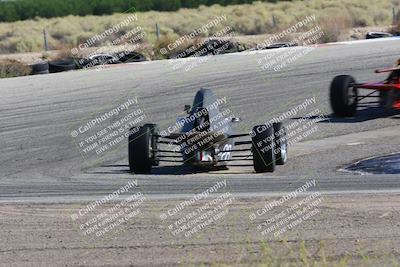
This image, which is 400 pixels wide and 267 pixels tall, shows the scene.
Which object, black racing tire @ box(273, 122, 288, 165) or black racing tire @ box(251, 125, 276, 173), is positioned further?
black racing tire @ box(273, 122, 288, 165)

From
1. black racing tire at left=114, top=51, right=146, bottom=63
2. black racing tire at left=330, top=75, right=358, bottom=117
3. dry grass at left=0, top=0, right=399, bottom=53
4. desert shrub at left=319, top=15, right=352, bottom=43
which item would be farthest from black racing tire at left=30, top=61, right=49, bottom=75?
black racing tire at left=330, top=75, right=358, bottom=117

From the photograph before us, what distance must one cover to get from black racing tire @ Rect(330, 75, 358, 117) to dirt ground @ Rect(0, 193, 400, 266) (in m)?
9.38

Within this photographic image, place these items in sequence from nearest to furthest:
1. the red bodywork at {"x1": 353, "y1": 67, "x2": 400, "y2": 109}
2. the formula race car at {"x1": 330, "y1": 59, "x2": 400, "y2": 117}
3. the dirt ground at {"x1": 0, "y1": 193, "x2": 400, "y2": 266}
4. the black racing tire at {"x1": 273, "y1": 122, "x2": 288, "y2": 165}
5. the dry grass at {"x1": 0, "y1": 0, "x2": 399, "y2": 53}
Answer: the dirt ground at {"x1": 0, "y1": 193, "x2": 400, "y2": 266}
the black racing tire at {"x1": 273, "y1": 122, "x2": 288, "y2": 165}
the red bodywork at {"x1": 353, "y1": 67, "x2": 400, "y2": 109}
the formula race car at {"x1": 330, "y1": 59, "x2": 400, "y2": 117}
the dry grass at {"x1": 0, "y1": 0, "x2": 399, "y2": 53}

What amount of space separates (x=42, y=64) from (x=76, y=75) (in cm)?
304

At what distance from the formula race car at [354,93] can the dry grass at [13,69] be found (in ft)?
51.7

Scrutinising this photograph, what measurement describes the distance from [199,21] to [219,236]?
4812 centimetres

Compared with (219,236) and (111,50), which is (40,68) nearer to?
(111,50)

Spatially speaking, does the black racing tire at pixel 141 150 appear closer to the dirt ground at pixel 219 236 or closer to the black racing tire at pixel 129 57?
the dirt ground at pixel 219 236

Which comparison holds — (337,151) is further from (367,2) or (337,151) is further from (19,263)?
(367,2)

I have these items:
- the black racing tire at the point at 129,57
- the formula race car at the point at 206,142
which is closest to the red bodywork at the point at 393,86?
the formula race car at the point at 206,142

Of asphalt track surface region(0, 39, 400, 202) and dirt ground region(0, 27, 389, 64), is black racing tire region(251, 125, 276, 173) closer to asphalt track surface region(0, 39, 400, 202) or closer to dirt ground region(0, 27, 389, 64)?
asphalt track surface region(0, 39, 400, 202)

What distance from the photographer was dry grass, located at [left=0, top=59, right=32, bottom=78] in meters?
35.0

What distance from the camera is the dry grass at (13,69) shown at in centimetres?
3500

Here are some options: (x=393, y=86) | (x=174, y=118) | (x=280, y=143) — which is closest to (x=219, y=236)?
(x=280, y=143)
